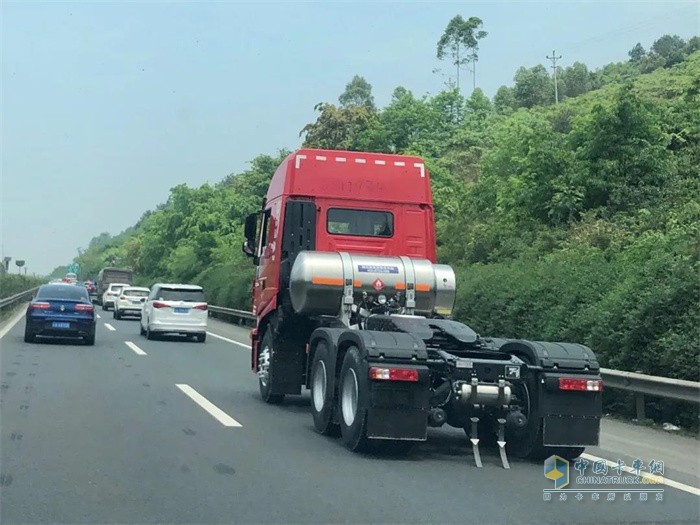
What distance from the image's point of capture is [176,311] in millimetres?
28328

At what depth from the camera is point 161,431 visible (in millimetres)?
10953

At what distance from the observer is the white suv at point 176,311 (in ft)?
92.7

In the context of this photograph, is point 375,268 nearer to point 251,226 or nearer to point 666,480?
point 251,226

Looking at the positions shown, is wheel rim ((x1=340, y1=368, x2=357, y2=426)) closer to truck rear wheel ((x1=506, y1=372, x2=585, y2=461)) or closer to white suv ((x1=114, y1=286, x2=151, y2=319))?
truck rear wheel ((x1=506, y1=372, x2=585, y2=461))

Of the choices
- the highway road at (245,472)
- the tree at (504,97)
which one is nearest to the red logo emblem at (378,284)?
the highway road at (245,472)

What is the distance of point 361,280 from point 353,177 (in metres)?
2.08

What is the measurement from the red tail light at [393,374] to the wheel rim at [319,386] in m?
1.67

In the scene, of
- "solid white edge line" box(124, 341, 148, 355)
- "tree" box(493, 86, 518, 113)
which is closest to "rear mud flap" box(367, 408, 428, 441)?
"solid white edge line" box(124, 341, 148, 355)

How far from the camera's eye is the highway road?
7227 mm

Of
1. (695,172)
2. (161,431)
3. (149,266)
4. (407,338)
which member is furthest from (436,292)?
(149,266)

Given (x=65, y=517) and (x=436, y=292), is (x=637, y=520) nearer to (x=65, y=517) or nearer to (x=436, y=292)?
(x=65, y=517)

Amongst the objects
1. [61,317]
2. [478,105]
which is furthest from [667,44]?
[61,317]

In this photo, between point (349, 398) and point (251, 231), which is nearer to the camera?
point (349, 398)

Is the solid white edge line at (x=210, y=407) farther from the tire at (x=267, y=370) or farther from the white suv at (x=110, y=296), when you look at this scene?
the white suv at (x=110, y=296)
